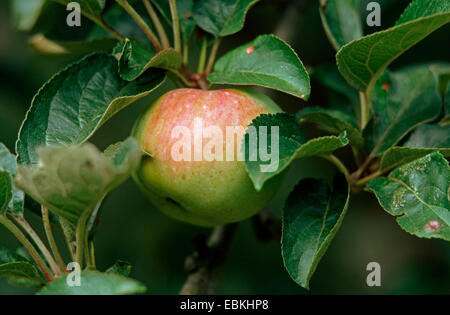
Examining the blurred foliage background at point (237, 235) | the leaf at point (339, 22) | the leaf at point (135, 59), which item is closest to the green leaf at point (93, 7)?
the leaf at point (135, 59)

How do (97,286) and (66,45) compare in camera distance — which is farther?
(66,45)

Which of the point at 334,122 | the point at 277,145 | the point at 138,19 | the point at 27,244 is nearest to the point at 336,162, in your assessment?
the point at 334,122

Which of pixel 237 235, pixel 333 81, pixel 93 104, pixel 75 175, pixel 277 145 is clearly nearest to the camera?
pixel 75 175

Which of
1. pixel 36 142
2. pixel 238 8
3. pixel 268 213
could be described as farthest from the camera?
pixel 268 213

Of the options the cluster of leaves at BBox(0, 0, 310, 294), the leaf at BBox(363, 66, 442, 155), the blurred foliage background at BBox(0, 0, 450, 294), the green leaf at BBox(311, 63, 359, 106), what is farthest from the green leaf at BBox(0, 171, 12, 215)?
the blurred foliage background at BBox(0, 0, 450, 294)

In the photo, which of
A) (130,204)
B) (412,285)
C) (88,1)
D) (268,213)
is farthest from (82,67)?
(412,285)

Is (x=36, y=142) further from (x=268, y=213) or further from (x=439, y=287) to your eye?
(x=439, y=287)

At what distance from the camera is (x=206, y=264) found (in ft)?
3.64

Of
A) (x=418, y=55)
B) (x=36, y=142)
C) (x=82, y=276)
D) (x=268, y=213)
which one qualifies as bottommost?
(x=82, y=276)

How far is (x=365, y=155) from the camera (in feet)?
3.44

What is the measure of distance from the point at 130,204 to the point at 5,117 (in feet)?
1.83

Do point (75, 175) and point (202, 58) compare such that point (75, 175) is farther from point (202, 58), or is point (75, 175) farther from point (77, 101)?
point (202, 58)

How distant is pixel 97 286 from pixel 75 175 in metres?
0.15

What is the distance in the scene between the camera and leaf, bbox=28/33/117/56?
110 cm
